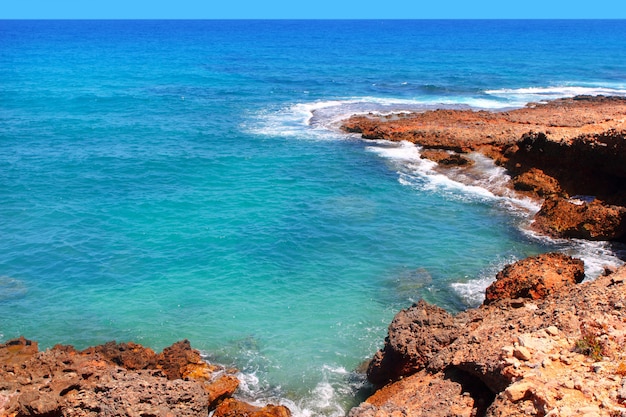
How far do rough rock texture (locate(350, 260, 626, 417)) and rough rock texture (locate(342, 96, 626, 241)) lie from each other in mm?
10374

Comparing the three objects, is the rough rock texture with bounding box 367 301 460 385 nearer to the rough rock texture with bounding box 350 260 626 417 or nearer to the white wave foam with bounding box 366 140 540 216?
the rough rock texture with bounding box 350 260 626 417

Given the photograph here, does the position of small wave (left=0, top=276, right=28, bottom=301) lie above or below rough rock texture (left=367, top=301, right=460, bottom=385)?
below

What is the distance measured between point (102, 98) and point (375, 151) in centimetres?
3497

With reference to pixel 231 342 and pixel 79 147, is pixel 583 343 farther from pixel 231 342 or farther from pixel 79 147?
pixel 79 147

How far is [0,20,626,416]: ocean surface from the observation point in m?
21.1

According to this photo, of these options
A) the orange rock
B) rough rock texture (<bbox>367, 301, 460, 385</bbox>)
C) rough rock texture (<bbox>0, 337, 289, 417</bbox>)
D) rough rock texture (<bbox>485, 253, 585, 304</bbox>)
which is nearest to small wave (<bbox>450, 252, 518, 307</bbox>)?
rough rock texture (<bbox>485, 253, 585, 304</bbox>)

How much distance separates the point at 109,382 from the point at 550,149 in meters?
28.0

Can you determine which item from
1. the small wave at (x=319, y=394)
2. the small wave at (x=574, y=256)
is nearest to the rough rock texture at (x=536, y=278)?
the small wave at (x=574, y=256)

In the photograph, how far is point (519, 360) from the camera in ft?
39.9

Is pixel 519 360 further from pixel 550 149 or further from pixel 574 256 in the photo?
pixel 550 149

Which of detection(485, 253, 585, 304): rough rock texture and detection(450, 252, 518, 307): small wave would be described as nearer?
detection(485, 253, 585, 304): rough rock texture

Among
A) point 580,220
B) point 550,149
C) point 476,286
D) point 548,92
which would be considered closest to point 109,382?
point 476,286

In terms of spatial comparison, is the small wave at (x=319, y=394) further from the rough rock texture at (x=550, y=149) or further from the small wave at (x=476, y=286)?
the rough rock texture at (x=550, y=149)

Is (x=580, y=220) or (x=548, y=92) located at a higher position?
(x=548, y=92)
